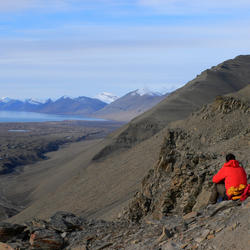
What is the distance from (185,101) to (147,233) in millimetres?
47553

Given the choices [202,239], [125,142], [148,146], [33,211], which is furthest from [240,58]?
[202,239]

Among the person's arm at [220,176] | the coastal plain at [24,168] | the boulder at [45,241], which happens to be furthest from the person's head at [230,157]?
the coastal plain at [24,168]

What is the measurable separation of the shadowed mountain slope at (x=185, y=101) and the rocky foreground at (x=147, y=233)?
104 feet

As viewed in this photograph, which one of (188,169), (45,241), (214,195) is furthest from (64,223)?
(188,169)

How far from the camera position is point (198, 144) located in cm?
2162

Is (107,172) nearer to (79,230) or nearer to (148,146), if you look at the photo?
(148,146)

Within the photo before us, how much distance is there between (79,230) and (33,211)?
70.4 ft

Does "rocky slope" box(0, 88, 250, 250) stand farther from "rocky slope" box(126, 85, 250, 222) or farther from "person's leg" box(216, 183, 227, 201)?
"person's leg" box(216, 183, 227, 201)

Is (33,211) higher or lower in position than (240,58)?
lower

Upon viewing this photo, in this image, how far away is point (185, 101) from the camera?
54688mm

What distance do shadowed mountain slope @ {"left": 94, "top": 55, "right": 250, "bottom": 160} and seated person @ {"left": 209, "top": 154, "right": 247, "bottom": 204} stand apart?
110 feet

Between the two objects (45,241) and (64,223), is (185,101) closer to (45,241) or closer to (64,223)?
(64,223)

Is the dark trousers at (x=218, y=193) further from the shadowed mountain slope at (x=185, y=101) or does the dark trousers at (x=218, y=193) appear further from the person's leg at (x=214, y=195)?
the shadowed mountain slope at (x=185, y=101)

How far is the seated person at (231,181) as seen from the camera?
7520 mm
